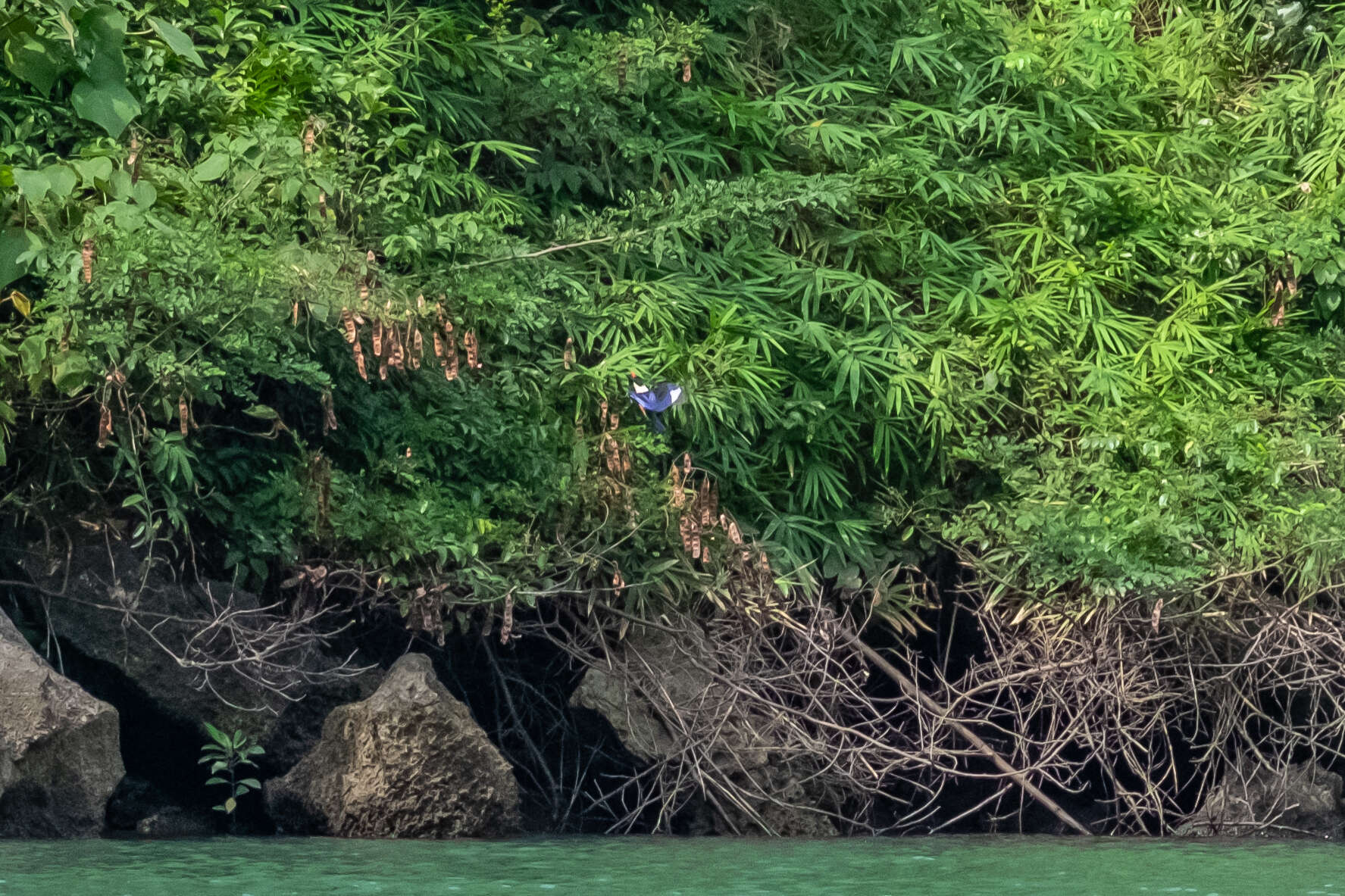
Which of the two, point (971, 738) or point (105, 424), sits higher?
point (105, 424)

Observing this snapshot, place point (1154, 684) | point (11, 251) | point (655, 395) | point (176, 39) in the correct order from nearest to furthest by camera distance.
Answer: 1. point (176, 39)
2. point (11, 251)
3. point (655, 395)
4. point (1154, 684)

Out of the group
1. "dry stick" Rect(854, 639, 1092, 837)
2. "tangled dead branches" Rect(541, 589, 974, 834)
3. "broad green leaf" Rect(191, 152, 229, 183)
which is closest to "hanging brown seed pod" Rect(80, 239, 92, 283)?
"broad green leaf" Rect(191, 152, 229, 183)

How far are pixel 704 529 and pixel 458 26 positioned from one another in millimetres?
1883

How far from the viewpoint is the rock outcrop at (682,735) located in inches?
210

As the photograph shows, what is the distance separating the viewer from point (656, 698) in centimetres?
535

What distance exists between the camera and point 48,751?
4551mm

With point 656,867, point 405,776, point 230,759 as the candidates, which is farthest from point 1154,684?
point 230,759

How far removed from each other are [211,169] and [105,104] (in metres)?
0.32

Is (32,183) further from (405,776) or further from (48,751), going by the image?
(405,776)

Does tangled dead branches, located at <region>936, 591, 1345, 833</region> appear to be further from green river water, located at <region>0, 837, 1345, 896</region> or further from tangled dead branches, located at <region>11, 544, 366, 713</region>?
tangled dead branches, located at <region>11, 544, 366, 713</region>

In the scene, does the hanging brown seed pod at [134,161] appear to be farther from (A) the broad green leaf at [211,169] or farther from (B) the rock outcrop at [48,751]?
(B) the rock outcrop at [48,751]

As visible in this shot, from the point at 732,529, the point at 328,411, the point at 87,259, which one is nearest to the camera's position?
the point at 87,259

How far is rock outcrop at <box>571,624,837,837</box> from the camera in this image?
534 cm

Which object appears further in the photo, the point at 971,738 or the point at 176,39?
the point at 971,738
